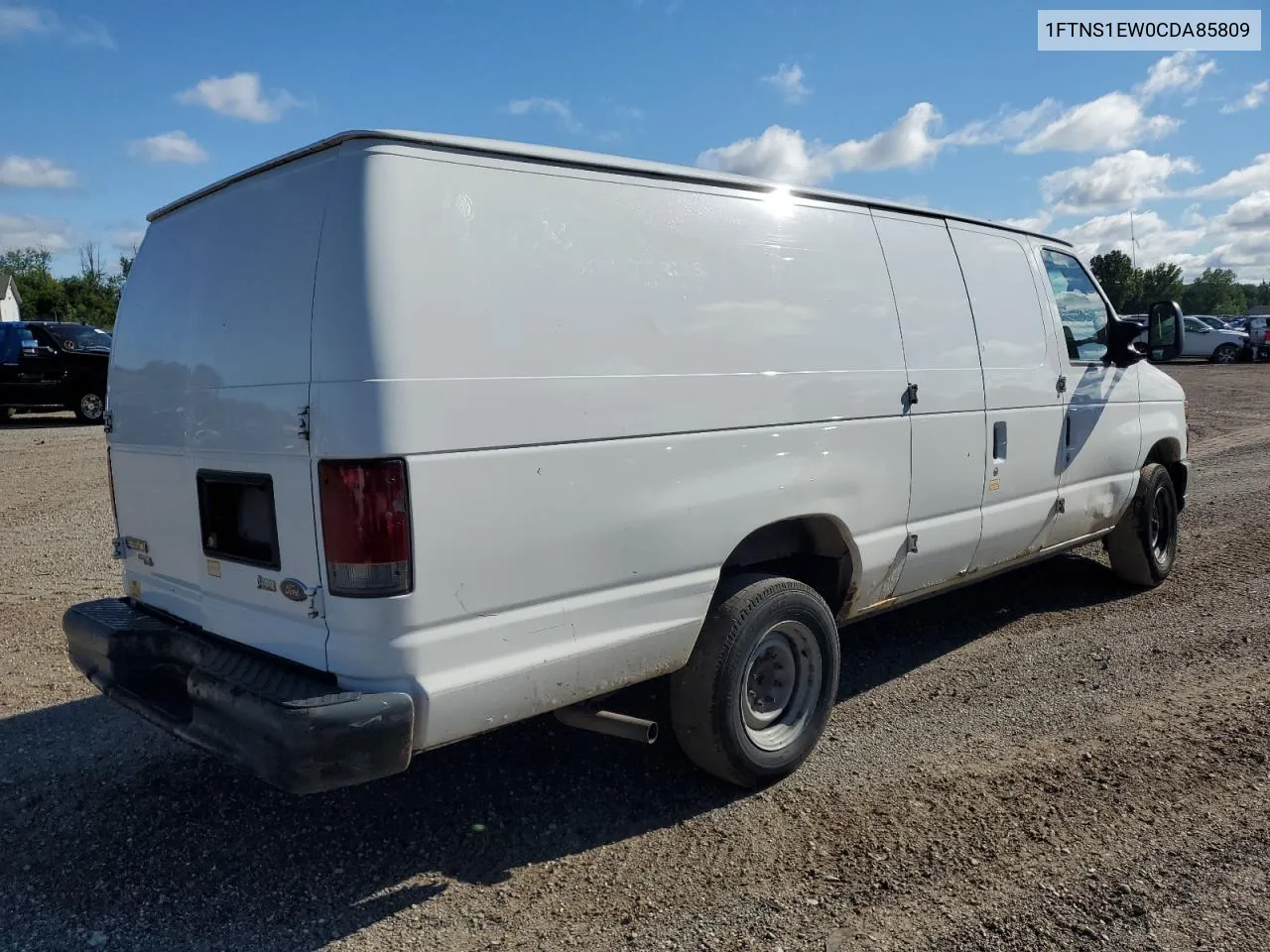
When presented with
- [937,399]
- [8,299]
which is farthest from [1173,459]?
[8,299]

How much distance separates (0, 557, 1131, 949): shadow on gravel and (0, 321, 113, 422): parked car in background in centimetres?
1397

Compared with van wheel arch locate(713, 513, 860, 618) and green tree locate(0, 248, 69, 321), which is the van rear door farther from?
green tree locate(0, 248, 69, 321)

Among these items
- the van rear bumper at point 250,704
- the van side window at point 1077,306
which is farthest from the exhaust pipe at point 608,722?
the van side window at point 1077,306

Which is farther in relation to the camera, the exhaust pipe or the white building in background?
the white building in background

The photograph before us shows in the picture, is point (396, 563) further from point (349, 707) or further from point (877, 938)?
point (877, 938)

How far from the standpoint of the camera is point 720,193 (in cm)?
363

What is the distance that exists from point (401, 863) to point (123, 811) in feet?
4.02

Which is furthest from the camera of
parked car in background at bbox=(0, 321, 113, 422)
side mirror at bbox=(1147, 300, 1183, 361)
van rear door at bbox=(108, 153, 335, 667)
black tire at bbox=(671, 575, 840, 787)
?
parked car in background at bbox=(0, 321, 113, 422)

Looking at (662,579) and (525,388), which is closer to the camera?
(525,388)

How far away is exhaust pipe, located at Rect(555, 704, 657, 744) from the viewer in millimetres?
3371

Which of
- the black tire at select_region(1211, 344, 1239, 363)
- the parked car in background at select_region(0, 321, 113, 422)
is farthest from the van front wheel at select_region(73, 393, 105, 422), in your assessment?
the black tire at select_region(1211, 344, 1239, 363)

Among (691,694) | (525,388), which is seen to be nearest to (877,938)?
(691,694)

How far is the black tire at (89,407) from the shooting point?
16.7m

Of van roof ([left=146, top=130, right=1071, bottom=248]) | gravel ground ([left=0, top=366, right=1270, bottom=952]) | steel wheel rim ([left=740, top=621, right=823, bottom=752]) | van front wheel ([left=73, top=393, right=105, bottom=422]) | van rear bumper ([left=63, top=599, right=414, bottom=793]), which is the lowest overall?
gravel ground ([left=0, top=366, right=1270, bottom=952])
